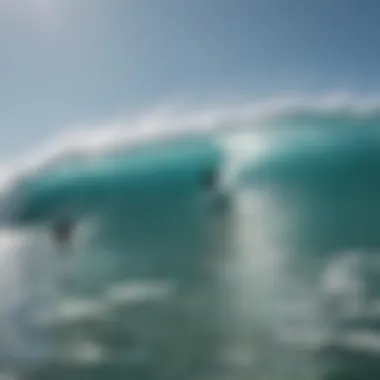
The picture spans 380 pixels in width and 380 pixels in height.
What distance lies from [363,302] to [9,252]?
1.54 metres

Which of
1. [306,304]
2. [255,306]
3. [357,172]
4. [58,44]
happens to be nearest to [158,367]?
[255,306]

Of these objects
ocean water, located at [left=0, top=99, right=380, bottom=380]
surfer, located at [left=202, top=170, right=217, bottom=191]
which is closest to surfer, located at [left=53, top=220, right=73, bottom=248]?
ocean water, located at [left=0, top=99, right=380, bottom=380]

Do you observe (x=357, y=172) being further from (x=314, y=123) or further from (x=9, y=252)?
(x=9, y=252)

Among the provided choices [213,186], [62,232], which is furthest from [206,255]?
[62,232]

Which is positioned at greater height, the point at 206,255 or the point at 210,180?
the point at 210,180

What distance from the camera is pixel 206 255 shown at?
9.05 feet

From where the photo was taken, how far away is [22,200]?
2914 mm

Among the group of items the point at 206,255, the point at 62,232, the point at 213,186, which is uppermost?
the point at 213,186

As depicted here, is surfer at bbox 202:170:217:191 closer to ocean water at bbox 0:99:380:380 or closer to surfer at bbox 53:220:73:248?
ocean water at bbox 0:99:380:380

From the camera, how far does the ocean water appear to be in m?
2.66

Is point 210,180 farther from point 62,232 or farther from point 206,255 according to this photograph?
point 62,232

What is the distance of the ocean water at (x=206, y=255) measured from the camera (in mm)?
2664

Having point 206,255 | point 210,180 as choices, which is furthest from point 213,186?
point 206,255

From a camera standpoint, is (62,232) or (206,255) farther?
(62,232)
